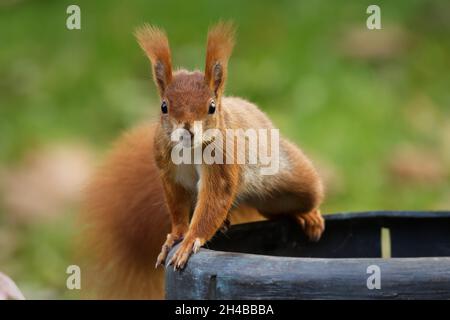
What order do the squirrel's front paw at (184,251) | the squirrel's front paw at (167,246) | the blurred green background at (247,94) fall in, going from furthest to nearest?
the blurred green background at (247,94), the squirrel's front paw at (167,246), the squirrel's front paw at (184,251)

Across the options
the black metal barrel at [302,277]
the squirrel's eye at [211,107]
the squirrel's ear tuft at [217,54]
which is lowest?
the black metal barrel at [302,277]

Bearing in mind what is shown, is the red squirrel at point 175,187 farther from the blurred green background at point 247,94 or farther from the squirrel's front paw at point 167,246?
the blurred green background at point 247,94

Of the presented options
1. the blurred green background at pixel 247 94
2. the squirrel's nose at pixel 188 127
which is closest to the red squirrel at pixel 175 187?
the squirrel's nose at pixel 188 127

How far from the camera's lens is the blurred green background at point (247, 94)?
3152 mm

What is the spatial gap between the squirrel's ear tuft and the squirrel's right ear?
6 cm

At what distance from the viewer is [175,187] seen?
1804mm

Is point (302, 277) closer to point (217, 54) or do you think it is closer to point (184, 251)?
point (184, 251)

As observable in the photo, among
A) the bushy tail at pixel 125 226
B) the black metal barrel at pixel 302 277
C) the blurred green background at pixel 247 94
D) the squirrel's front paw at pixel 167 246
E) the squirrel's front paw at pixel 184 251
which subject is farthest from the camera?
the blurred green background at pixel 247 94

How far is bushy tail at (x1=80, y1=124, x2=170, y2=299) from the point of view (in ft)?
7.02

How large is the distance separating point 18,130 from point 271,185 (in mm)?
1740

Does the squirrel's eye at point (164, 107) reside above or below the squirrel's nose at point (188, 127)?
above

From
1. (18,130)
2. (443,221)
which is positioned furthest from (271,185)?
(18,130)

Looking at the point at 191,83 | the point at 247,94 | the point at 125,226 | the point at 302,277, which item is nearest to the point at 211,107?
the point at 191,83

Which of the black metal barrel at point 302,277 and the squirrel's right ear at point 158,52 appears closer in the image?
the black metal barrel at point 302,277
